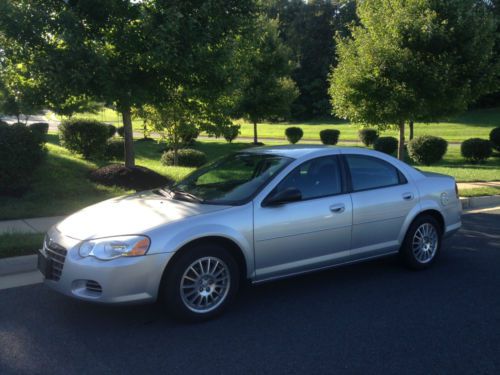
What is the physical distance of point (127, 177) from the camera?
11102mm

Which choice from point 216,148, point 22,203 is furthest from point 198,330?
point 216,148

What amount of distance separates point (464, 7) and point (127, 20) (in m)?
9.35

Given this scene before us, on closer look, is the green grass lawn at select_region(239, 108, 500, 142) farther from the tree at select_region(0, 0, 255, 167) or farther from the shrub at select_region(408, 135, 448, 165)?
the tree at select_region(0, 0, 255, 167)

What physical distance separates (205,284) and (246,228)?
63 cm

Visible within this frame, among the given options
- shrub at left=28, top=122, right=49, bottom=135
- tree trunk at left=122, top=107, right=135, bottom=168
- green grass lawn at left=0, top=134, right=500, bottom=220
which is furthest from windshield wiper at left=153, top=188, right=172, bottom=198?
A: tree trunk at left=122, top=107, right=135, bottom=168

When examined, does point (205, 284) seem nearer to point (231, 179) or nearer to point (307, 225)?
point (307, 225)

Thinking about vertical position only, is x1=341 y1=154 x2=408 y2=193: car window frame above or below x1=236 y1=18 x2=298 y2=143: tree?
below

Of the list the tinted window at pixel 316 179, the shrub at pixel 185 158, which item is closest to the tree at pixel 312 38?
the shrub at pixel 185 158

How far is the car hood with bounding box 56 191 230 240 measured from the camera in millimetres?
4492

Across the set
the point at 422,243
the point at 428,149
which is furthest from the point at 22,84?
the point at 428,149

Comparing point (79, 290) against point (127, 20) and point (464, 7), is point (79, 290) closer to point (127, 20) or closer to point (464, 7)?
point (127, 20)

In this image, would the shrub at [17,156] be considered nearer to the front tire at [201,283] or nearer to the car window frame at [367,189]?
the front tire at [201,283]

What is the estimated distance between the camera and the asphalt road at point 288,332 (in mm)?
3805

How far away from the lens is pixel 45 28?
31.2ft
